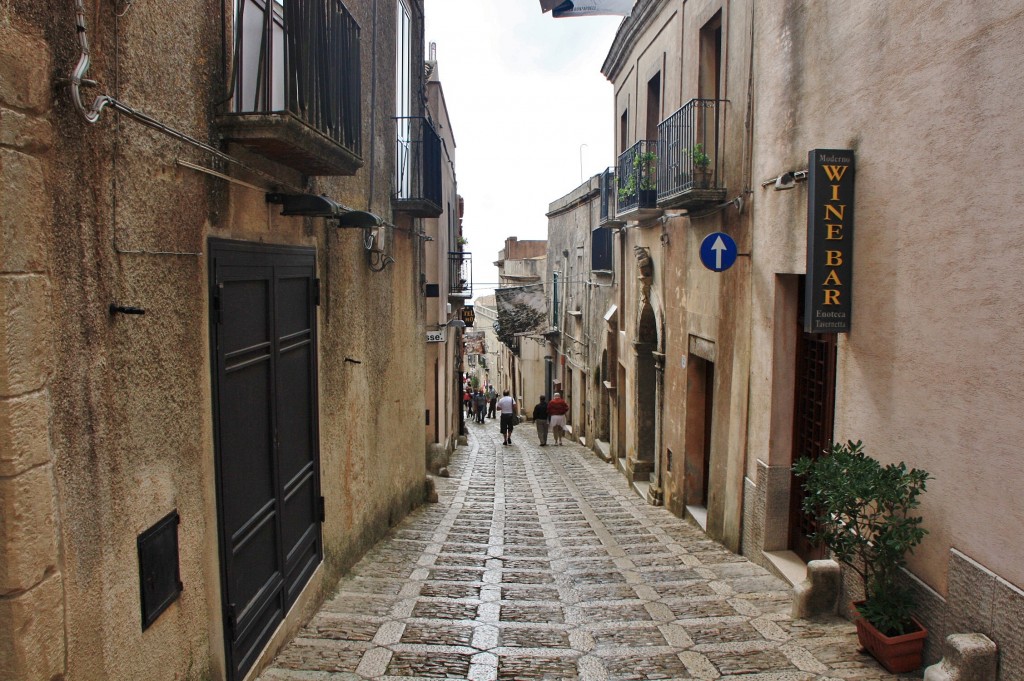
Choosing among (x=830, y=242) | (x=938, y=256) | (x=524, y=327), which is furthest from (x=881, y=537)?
(x=524, y=327)

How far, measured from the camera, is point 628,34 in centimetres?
1464

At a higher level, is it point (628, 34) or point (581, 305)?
point (628, 34)

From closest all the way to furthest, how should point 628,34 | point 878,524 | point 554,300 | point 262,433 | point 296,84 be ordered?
point 296,84
point 878,524
point 262,433
point 628,34
point 554,300

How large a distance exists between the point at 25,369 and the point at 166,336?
1.08m

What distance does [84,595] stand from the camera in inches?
122

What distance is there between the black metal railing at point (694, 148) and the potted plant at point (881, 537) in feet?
16.6

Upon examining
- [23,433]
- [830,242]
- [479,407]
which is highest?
[830,242]

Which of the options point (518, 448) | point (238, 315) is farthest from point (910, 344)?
point (518, 448)

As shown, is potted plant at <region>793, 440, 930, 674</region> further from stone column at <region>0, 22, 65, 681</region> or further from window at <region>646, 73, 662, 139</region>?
window at <region>646, 73, 662, 139</region>

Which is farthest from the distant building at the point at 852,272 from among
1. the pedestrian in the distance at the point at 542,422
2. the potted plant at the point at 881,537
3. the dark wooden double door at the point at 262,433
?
the pedestrian in the distance at the point at 542,422

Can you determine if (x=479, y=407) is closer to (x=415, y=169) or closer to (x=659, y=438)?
(x=659, y=438)

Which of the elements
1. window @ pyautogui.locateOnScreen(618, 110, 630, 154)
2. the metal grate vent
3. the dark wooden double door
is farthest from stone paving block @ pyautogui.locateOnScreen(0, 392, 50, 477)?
window @ pyautogui.locateOnScreen(618, 110, 630, 154)

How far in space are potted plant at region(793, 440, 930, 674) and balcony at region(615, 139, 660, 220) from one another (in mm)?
7332

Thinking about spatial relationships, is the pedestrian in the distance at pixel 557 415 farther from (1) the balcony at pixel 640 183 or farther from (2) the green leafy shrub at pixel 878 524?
(2) the green leafy shrub at pixel 878 524
